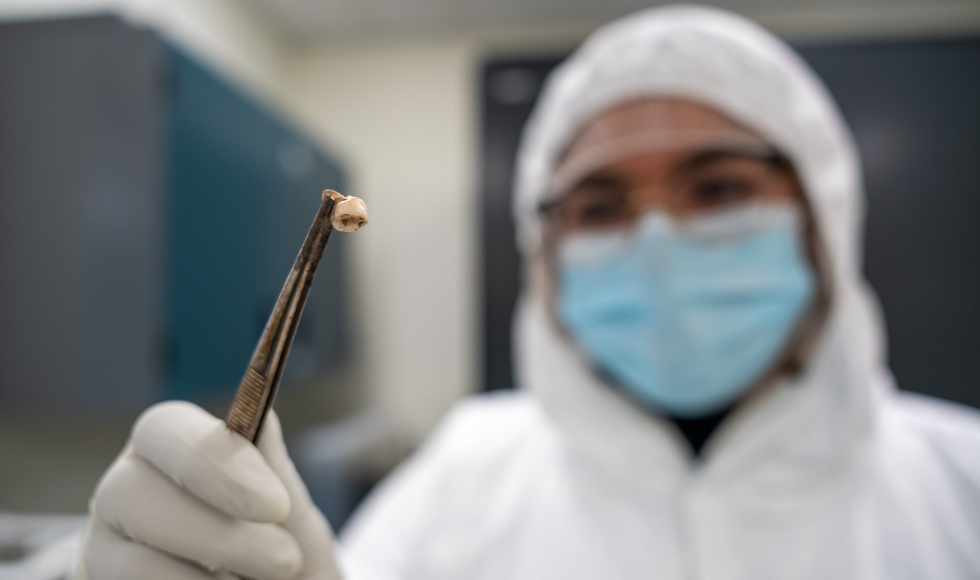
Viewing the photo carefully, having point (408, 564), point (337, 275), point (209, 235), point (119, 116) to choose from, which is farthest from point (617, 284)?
point (337, 275)

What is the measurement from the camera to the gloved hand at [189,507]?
241 millimetres

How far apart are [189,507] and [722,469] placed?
1.94 feet

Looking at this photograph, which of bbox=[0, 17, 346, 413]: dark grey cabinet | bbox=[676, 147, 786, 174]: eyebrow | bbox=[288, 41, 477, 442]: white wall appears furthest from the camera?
bbox=[288, 41, 477, 442]: white wall

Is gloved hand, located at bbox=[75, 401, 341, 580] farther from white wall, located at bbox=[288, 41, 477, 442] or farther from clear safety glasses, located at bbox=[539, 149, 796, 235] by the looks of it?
white wall, located at bbox=[288, 41, 477, 442]

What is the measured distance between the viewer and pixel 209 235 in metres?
0.80

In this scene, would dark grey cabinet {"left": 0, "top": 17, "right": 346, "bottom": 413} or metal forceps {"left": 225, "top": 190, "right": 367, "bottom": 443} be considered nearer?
metal forceps {"left": 225, "top": 190, "right": 367, "bottom": 443}

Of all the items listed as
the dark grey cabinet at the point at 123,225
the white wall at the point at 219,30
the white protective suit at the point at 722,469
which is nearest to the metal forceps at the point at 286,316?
the dark grey cabinet at the point at 123,225

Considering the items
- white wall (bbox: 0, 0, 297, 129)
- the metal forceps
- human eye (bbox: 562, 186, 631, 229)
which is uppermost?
white wall (bbox: 0, 0, 297, 129)

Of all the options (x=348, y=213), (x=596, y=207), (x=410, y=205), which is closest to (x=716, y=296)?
(x=596, y=207)

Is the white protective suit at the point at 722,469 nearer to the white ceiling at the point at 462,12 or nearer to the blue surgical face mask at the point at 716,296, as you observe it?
the blue surgical face mask at the point at 716,296

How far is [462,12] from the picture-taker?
148cm

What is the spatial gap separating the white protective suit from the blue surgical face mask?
0.15ft

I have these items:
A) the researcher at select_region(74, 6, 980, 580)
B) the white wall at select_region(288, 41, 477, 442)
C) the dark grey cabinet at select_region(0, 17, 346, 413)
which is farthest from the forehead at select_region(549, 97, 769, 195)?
the white wall at select_region(288, 41, 477, 442)

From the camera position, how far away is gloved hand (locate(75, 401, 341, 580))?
Answer: 0.79 ft
